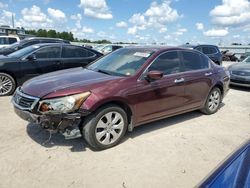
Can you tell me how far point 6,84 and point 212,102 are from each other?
550 cm

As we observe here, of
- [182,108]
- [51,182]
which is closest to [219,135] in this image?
[182,108]

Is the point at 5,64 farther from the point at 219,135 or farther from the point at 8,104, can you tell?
the point at 219,135

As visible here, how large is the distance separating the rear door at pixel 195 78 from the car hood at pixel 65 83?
→ 5.93 feet

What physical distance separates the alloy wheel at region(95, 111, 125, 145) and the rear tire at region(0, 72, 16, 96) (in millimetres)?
4434

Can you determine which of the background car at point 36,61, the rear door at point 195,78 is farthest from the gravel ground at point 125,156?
the background car at point 36,61

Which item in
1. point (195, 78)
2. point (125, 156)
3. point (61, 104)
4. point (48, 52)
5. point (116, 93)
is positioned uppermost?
point (48, 52)

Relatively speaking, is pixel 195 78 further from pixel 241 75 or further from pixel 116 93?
pixel 241 75

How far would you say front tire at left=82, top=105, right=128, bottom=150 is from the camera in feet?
13.3

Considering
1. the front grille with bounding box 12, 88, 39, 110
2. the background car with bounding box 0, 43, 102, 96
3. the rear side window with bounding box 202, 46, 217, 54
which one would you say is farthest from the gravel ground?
the rear side window with bounding box 202, 46, 217, 54

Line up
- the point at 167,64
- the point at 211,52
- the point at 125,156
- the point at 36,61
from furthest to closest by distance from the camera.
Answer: the point at 211,52 → the point at 36,61 → the point at 167,64 → the point at 125,156

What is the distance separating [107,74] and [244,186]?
3417 millimetres

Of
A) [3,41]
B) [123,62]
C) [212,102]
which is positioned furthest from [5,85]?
[3,41]

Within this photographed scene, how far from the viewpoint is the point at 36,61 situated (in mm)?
8039

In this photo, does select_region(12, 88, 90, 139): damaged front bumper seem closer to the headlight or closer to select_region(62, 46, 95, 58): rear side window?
the headlight
